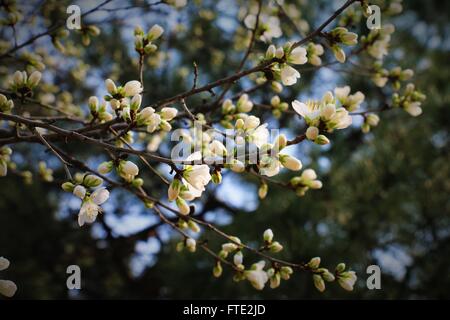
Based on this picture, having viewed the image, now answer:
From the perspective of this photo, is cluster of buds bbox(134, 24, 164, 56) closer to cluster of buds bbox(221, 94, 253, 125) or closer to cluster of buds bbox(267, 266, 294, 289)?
cluster of buds bbox(221, 94, 253, 125)

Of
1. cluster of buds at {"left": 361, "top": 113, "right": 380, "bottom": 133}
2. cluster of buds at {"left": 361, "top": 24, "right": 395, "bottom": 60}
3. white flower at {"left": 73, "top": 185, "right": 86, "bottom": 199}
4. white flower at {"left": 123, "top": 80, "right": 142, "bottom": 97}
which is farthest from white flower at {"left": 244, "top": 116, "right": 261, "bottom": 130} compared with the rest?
cluster of buds at {"left": 361, "top": 24, "right": 395, "bottom": 60}

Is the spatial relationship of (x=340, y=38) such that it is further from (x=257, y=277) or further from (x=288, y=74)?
(x=257, y=277)

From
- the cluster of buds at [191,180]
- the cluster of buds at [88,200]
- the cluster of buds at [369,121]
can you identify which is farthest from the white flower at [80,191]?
the cluster of buds at [369,121]

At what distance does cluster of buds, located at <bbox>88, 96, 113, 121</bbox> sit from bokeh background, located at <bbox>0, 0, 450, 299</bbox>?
936 mm

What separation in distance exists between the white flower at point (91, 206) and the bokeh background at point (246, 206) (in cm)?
101

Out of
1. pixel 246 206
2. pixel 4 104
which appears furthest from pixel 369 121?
pixel 246 206

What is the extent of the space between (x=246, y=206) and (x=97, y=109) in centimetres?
173

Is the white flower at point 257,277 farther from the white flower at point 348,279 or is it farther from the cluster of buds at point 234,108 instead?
the cluster of buds at point 234,108

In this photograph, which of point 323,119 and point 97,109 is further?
point 97,109

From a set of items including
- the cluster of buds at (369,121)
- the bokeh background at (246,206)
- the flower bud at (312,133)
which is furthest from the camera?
the bokeh background at (246,206)

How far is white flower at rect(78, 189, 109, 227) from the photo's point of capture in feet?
2.22

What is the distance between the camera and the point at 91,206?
0.68 m

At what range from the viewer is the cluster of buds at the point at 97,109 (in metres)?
0.81
